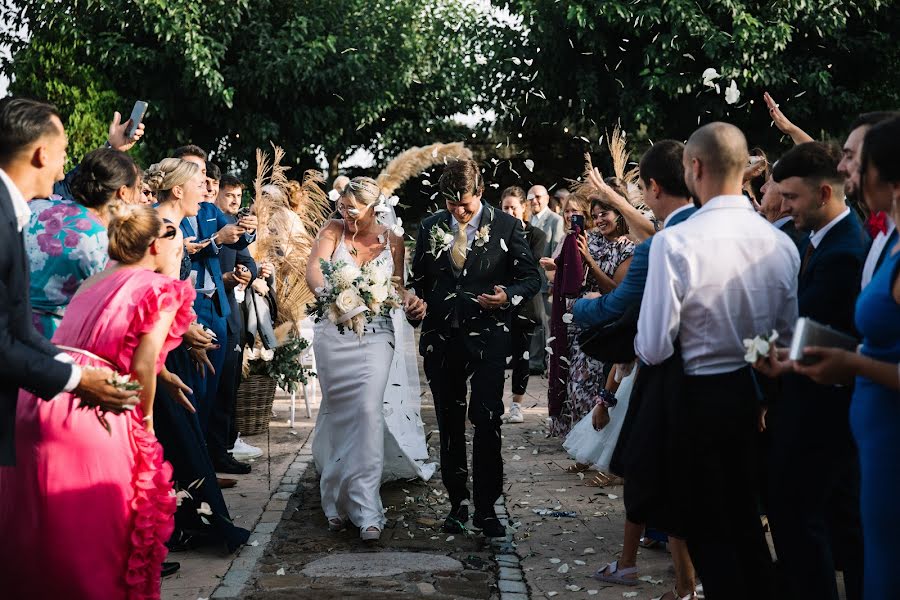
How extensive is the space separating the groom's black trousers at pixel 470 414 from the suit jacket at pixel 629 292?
85.7 inches

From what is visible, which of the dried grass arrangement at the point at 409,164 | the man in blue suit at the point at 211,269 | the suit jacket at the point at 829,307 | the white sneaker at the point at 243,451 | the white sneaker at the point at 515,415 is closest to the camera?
the suit jacket at the point at 829,307

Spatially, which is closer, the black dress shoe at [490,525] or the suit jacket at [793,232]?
the suit jacket at [793,232]

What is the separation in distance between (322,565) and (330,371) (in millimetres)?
1429

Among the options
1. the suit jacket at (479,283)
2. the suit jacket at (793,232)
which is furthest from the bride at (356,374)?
the suit jacket at (793,232)

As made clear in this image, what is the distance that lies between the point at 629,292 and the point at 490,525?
2708mm

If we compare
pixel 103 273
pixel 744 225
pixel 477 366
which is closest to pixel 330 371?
pixel 477 366

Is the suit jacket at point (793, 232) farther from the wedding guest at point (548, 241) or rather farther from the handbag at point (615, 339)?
the wedding guest at point (548, 241)

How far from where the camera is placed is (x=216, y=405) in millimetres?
8750

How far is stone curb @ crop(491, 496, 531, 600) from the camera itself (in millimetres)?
5703

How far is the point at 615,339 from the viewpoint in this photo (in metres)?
4.72

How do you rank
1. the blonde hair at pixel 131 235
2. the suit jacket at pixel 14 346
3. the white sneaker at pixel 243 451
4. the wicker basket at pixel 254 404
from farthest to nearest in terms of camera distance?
the wicker basket at pixel 254 404
the white sneaker at pixel 243 451
the blonde hair at pixel 131 235
the suit jacket at pixel 14 346

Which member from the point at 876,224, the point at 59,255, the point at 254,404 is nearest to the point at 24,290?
the point at 59,255

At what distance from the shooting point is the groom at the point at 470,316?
22.6 ft

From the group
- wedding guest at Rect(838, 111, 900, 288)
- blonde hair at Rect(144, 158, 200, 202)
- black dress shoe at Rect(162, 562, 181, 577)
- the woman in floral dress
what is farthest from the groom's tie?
wedding guest at Rect(838, 111, 900, 288)
